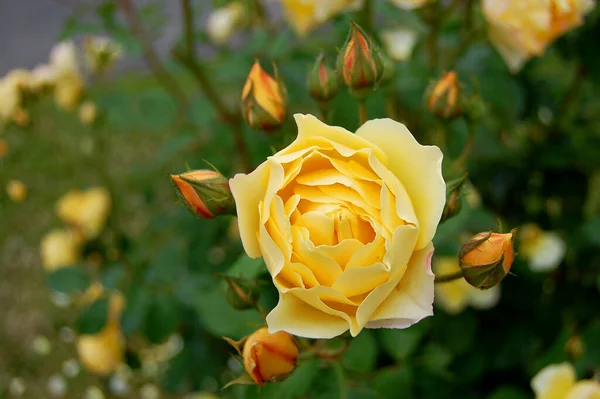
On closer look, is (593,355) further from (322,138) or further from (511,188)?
(322,138)

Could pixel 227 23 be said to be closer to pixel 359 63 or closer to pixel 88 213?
pixel 88 213

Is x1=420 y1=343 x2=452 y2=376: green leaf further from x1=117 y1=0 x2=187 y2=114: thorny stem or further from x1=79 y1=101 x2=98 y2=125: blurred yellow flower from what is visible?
x1=79 y1=101 x2=98 y2=125: blurred yellow flower

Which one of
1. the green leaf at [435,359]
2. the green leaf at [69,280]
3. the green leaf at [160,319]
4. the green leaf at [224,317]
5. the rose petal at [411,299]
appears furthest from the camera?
the green leaf at [69,280]

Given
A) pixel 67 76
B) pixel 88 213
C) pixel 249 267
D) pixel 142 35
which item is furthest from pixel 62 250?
pixel 249 267

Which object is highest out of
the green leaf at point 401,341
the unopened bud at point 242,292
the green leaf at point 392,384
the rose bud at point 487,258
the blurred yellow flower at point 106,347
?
the rose bud at point 487,258

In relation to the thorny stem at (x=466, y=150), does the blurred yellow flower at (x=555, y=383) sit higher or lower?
lower

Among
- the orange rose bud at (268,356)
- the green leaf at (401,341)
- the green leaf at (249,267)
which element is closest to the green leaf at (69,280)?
the green leaf at (401,341)

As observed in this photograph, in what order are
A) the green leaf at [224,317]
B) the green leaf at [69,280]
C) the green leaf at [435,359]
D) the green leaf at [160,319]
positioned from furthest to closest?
the green leaf at [69,280] → the green leaf at [160,319] → the green leaf at [435,359] → the green leaf at [224,317]

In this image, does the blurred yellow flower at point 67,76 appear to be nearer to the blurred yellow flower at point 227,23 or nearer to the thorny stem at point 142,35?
the thorny stem at point 142,35

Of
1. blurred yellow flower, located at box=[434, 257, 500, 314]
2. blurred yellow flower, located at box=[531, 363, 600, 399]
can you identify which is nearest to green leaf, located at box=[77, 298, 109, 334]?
blurred yellow flower, located at box=[434, 257, 500, 314]
